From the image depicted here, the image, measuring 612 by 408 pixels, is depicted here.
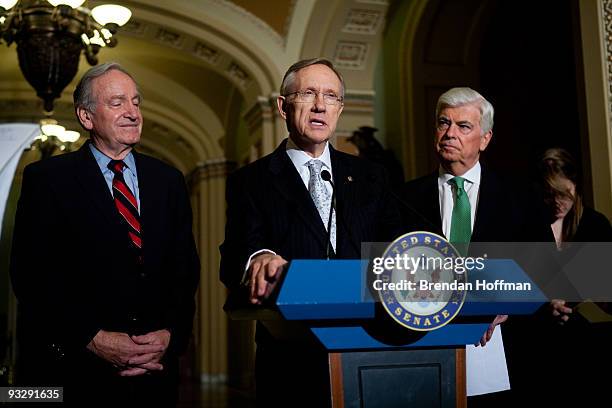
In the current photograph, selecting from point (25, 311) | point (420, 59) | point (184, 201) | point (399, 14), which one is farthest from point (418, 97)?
point (25, 311)

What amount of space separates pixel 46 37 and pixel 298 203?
4.06 meters

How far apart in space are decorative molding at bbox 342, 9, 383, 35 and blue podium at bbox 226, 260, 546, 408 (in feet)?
18.4

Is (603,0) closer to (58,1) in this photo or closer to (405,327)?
(405,327)

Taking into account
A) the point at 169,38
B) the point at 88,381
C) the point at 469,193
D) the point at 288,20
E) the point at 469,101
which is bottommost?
the point at 88,381

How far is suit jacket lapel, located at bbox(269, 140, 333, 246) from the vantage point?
71.7 inches

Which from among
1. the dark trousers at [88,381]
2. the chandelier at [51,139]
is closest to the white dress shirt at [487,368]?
the dark trousers at [88,381]

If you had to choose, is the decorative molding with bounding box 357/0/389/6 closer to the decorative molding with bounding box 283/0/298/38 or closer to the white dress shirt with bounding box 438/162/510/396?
the decorative molding with bounding box 283/0/298/38

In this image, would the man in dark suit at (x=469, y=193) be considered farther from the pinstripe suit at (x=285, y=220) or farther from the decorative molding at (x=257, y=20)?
the decorative molding at (x=257, y=20)

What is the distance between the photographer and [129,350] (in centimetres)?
200

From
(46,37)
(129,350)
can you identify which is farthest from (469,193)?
(46,37)

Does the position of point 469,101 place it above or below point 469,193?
above

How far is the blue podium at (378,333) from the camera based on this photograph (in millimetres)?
1338

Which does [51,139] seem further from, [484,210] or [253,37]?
[484,210]

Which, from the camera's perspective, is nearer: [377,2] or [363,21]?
[377,2]
